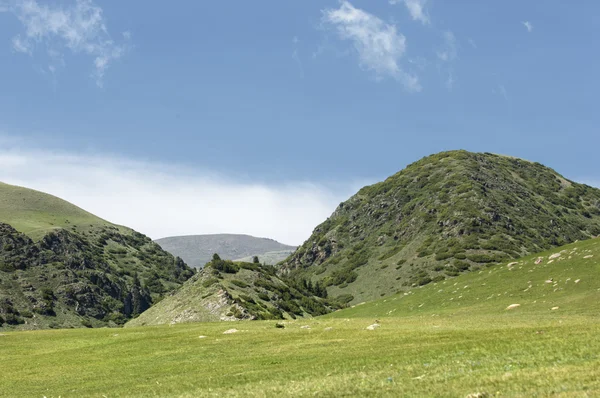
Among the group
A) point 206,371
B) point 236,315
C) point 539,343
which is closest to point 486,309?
point 539,343

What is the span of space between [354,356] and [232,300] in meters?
68.5

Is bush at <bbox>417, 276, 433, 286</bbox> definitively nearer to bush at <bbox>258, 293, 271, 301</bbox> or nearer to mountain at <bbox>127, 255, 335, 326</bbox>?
mountain at <bbox>127, 255, 335, 326</bbox>

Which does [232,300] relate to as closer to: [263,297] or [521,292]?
[263,297]

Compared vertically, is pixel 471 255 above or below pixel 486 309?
above

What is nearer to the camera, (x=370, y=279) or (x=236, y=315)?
(x=236, y=315)

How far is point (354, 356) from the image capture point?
30625 millimetres

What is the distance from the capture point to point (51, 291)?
616ft

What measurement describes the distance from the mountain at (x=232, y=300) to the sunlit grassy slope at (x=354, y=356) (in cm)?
3051

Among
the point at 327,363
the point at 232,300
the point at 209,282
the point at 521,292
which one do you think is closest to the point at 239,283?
the point at 209,282

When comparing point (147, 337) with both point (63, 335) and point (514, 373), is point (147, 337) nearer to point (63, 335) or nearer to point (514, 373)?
point (63, 335)

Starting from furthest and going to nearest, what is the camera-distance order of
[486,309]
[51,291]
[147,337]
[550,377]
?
[51,291]
[486,309]
[147,337]
[550,377]

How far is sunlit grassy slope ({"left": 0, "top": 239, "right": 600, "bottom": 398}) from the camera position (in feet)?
66.9

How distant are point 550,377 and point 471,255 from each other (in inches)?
6204

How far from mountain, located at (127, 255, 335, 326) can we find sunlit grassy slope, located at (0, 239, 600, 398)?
30508mm
